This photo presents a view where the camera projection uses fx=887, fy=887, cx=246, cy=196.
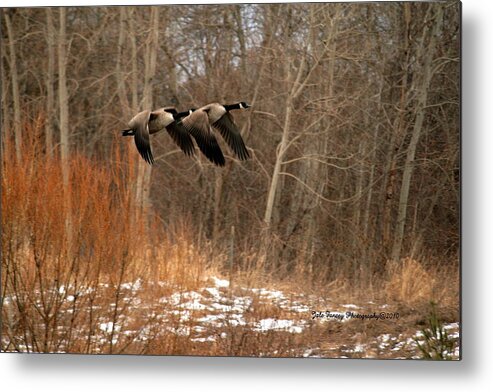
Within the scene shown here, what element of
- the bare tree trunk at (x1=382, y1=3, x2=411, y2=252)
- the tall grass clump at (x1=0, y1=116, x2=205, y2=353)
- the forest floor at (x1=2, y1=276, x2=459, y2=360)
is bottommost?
the forest floor at (x1=2, y1=276, x2=459, y2=360)

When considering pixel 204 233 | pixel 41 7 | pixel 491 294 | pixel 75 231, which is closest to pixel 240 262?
pixel 204 233

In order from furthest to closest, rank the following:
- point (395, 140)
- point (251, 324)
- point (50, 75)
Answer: point (50, 75) < point (251, 324) < point (395, 140)

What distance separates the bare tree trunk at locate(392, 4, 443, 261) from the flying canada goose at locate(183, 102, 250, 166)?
99cm

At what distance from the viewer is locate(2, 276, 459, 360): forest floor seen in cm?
524

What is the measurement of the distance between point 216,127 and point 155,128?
15.0 inches

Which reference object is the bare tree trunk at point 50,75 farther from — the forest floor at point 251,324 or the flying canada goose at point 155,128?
the forest floor at point 251,324

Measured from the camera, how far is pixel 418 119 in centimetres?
521

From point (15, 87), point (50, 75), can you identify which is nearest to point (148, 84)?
point (50, 75)

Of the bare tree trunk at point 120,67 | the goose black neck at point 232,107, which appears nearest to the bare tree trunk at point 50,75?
the bare tree trunk at point 120,67

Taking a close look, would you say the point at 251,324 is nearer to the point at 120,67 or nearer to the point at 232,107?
the point at 232,107

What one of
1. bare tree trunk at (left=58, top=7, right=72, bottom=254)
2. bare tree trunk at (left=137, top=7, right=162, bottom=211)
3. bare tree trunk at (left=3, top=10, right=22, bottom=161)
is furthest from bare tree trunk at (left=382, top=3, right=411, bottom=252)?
bare tree trunk at (left=3, top=10, right=22, bottom=161)

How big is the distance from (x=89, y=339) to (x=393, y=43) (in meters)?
2.57

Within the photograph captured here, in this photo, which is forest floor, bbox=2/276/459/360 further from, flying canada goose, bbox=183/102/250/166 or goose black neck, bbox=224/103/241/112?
goose black neck, bbox=224/103/241/112

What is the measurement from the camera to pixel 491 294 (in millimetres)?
5113
